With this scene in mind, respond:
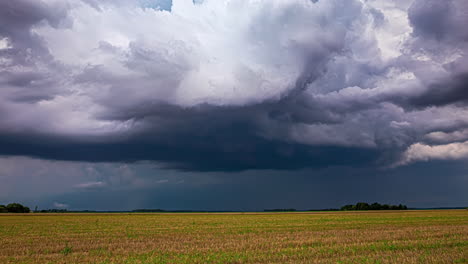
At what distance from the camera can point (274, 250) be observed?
22.4m

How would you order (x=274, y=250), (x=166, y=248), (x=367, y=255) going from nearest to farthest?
(x=367, y=255) < (x=274, y=250) < (x=166, y=248)

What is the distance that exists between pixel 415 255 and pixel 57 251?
854 inches

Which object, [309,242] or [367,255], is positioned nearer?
[367,255]

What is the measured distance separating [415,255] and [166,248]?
49.6 ft

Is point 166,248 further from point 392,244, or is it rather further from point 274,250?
point 392,244

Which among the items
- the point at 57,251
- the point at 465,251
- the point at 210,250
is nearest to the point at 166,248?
the point at 210,250

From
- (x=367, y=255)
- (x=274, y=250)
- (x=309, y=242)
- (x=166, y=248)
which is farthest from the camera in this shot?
(x=309, y=242)

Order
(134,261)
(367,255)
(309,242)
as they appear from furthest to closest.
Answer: (309,242), (367,255), (134,261)

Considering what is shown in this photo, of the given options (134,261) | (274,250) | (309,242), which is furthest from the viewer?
(309,242)

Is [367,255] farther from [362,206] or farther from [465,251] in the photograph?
[362,206]

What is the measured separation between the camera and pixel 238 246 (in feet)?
79.7

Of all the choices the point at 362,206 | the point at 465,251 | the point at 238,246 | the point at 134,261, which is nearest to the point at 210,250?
the point at 238,246

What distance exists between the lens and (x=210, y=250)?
2266cm

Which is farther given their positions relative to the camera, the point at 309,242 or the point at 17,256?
the point at 309,242
